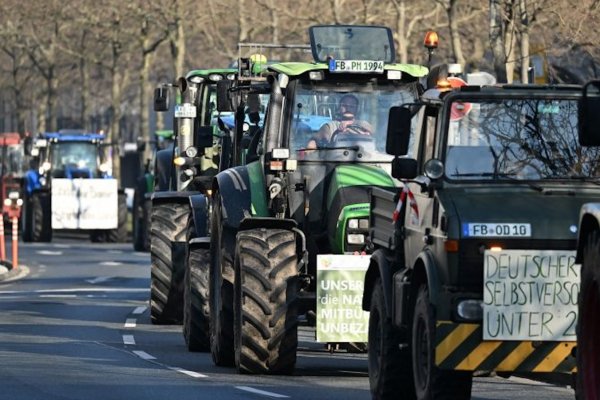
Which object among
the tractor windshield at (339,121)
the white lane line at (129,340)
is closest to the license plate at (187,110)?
the white lane line at (129,340)

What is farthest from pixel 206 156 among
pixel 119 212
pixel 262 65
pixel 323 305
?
pixel 119 212

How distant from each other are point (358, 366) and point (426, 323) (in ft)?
18.7

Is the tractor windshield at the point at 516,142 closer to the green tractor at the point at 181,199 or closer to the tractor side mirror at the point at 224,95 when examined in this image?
the tractor side mirror at the point at 224,95

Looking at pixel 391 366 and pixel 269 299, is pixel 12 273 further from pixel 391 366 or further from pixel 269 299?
pixel 391 366

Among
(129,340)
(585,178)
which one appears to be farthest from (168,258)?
(585,178)

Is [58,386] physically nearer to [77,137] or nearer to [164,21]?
[77,137]

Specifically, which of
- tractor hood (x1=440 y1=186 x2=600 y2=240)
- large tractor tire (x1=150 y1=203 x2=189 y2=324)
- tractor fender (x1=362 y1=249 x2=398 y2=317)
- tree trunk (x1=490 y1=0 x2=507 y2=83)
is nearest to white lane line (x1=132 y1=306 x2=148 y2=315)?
large tractor tire (x1=150 y1=203 x2=189 y2=324)

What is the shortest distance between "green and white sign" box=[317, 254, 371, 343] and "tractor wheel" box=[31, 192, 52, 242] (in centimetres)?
3275

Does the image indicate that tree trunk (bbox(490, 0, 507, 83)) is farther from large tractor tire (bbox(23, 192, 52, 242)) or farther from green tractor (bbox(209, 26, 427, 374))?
large tractor tire (bbox(23, 192, 52, 242))

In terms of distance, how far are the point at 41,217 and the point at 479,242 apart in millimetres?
37483

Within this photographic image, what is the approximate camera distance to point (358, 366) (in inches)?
725

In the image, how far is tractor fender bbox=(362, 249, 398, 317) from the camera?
1401 centimetres

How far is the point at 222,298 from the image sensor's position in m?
18.0

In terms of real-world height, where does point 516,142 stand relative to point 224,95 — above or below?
below
